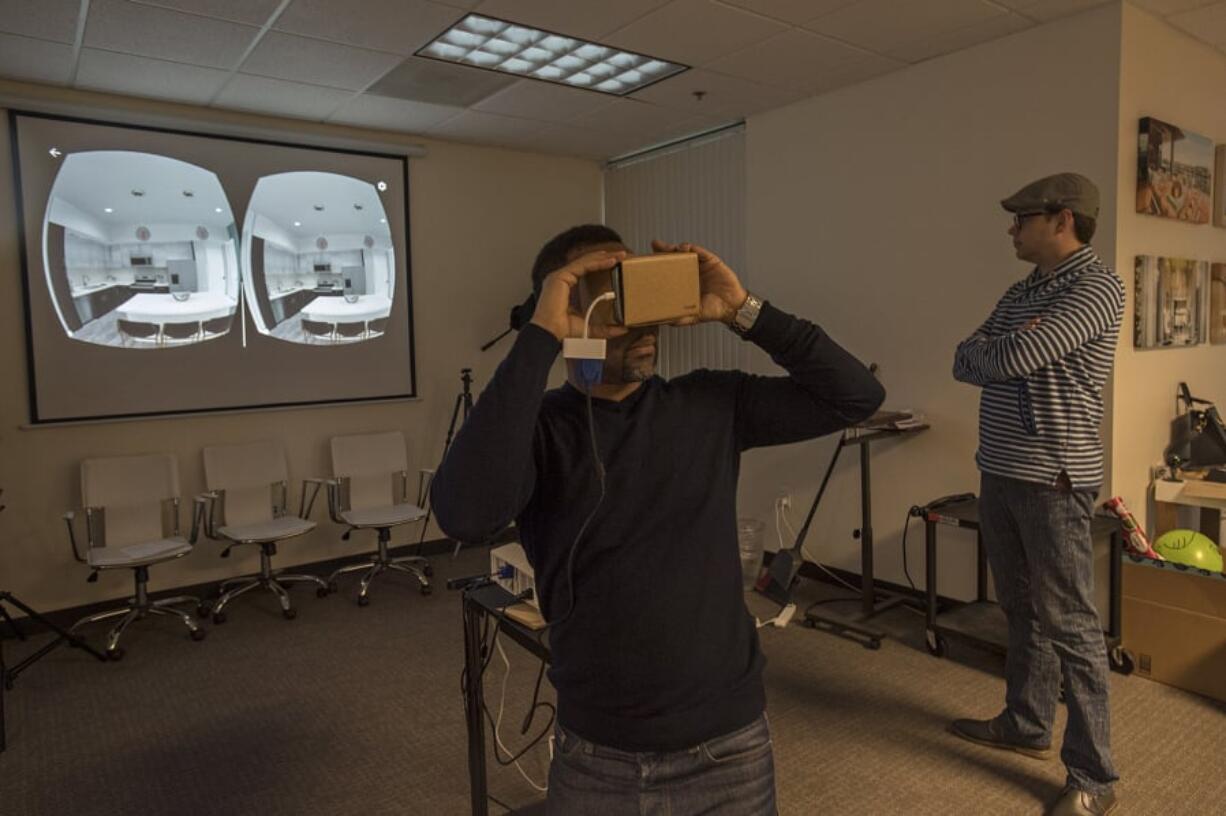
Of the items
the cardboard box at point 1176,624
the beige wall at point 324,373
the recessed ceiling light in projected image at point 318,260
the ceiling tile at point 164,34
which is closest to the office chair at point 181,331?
the recessed ceiling light in projected image at point 318,260

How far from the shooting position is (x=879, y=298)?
162 inches

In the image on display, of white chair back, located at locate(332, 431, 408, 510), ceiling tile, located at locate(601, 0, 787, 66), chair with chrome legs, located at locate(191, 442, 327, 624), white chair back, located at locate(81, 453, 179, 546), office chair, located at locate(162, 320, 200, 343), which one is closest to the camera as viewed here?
ceiling tile, located at locate(601, 0, 787, 66)

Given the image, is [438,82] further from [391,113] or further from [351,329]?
[351,329]

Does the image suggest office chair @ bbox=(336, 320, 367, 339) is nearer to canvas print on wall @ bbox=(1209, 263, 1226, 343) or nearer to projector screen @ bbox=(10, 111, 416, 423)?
projector screen @ bbox=(10, 111, 416, 423)

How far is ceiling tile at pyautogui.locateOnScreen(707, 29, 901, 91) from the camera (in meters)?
3.51

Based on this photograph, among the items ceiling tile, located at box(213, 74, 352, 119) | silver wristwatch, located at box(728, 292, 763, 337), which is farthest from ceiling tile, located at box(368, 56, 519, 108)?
silver wristwatch, located at box(728, 292, 763, 337)

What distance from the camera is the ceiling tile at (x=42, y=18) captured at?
2936mm

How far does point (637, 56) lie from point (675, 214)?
5.88 feet

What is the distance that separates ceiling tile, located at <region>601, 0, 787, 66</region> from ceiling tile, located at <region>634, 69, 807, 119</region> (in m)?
0.32

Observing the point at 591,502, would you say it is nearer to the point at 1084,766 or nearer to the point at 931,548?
the point at 1084,766

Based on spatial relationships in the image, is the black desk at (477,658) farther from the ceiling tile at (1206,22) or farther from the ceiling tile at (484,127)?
the ceiling tile at (1206,22)

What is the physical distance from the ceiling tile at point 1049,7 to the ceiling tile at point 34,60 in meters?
3.90

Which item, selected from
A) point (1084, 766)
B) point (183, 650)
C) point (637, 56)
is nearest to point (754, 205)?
point (637, 56)

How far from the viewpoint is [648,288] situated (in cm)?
107
